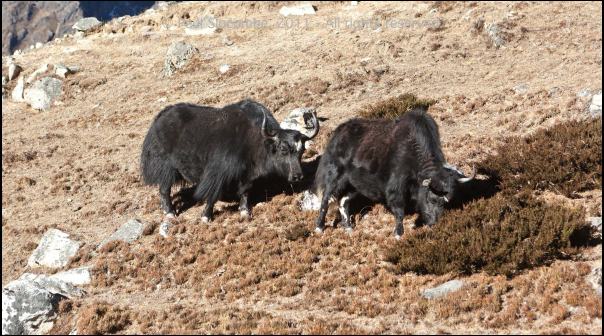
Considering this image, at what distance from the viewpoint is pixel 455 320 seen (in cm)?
809

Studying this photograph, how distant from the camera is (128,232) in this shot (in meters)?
13.6

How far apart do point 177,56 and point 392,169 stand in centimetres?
2005

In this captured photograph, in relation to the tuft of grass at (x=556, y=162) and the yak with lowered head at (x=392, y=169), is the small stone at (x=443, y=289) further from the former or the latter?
the tuft of grass at (x=556, y=162)

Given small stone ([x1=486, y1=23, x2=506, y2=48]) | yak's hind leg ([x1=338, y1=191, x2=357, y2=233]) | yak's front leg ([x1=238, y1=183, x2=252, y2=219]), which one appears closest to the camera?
yak's hind leg ([x1=338, y1=191, x2=357, y2=233])

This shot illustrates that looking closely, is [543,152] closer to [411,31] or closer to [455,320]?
[455,320]

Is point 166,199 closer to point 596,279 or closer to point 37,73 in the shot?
point 596,279

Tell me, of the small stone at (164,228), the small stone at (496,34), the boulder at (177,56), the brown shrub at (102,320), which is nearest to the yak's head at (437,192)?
the brown shrub at (102,320)

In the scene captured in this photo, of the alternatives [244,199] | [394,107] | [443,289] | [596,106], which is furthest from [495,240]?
[394,107]

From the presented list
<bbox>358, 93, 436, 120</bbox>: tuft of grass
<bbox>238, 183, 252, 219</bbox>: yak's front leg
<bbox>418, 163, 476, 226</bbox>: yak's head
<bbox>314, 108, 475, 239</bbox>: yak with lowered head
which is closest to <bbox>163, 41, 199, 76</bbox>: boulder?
<bbox>358, 93, 436, 120</bbox>: tuft of grass

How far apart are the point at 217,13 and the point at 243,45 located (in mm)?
7549

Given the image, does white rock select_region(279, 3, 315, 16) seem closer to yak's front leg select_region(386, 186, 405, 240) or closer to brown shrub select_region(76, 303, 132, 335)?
yak's front leg select_region(386, 186, 405, 240)

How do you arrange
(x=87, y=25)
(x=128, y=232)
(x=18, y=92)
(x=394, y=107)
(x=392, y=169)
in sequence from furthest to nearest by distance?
(x=87, y=25) → (x=18, y=92) → (x=394, y=107) → (x=128, y=232) → (x=392, y=169)

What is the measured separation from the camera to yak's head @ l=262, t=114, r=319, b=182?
12.9m

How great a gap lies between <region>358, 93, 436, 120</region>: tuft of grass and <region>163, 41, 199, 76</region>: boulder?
1326 centimetres
